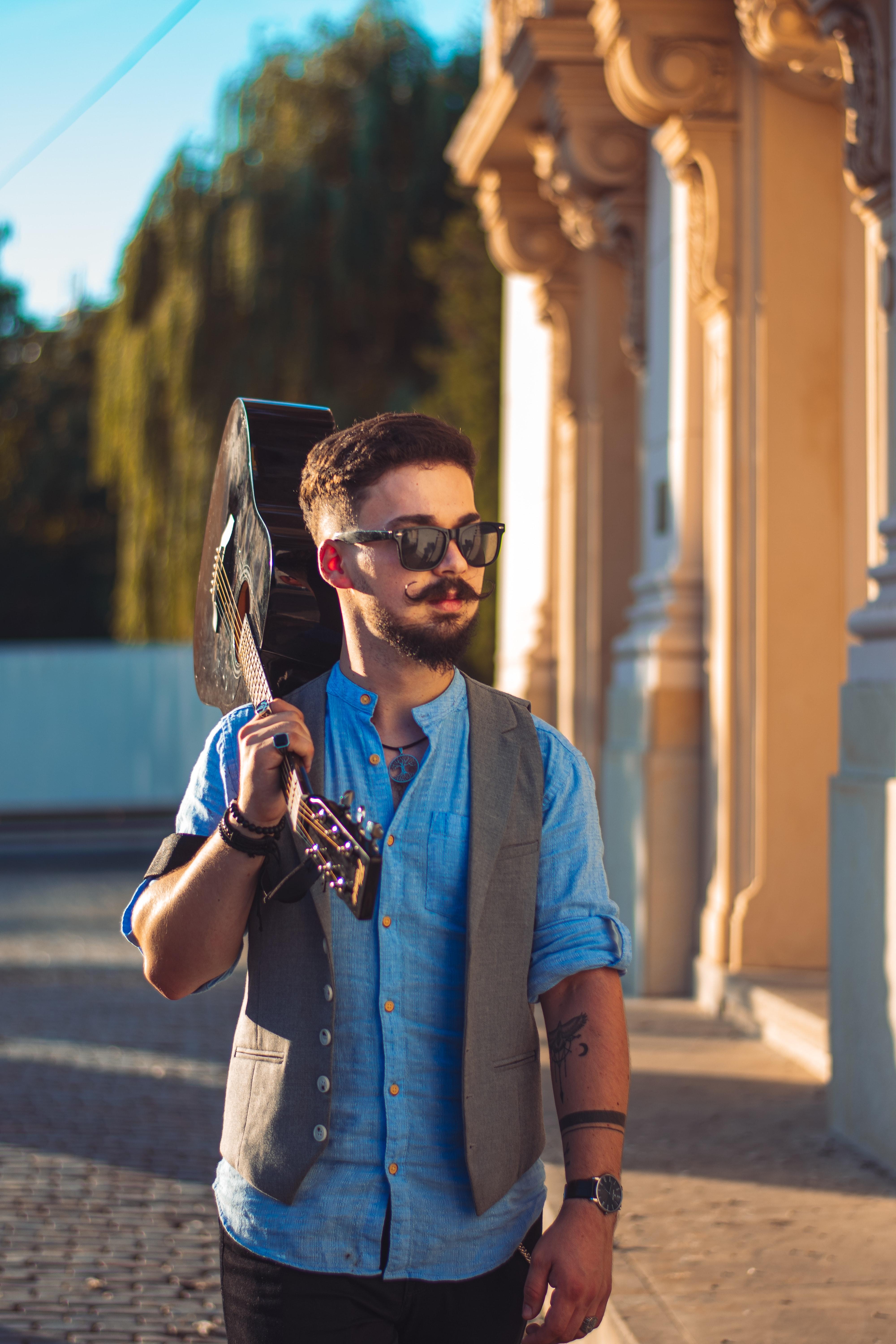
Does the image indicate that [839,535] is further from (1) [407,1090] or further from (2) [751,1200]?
(1) [407,1090]

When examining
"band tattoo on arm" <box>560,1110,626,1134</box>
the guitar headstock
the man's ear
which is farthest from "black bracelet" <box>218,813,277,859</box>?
"band tattoo on arm" <box>560,1110,626,1134</box>

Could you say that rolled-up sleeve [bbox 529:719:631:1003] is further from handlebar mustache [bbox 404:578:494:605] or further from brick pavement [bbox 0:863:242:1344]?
brick pavement [bbox 0:863:242:1344]

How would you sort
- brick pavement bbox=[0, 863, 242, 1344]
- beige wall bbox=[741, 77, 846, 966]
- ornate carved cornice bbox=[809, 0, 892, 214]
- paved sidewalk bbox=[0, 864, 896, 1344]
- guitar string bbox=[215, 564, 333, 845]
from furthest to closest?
1. beige wall bbox=[741, 77, 846, 966]
2. ornate carved cornice bbox=[809, 0, 892, 214]
3. brick pavement bbox=[0, 863, 242, 1344]
4. paved sidewalk bbox=[0, 864, 896, 1344]
5. guitar string bbox=[215, 564, 333, 845]

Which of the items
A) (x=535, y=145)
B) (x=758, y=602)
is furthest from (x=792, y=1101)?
(x=535, y=145)

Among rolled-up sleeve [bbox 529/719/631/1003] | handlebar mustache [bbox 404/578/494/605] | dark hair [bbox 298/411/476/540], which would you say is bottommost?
rolled-up sleeve [bbox 529/719/631/1003]

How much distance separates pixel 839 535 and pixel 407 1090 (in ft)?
19.1

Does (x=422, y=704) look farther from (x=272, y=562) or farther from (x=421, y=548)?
(x=272, y=562)

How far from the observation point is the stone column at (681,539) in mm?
7660

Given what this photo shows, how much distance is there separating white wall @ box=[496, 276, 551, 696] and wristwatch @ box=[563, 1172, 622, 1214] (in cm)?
921

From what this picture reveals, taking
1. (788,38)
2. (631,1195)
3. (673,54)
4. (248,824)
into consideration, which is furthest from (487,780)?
(673,54)

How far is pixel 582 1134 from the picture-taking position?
202 cm

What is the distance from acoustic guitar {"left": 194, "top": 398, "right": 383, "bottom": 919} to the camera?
229 cm

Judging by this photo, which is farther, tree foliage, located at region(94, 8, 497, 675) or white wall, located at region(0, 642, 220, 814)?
white wall, located at region(0, 642, 220, 814)

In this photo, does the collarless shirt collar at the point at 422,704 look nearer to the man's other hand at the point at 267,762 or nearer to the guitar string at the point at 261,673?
the guitar string at the point at 261,673
